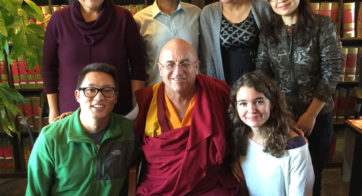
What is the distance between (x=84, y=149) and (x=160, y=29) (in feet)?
2.86

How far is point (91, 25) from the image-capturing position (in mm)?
1736

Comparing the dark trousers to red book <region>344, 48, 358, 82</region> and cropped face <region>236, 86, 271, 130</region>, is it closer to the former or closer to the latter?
cropped face <region>236, 86, 271, 130</region>

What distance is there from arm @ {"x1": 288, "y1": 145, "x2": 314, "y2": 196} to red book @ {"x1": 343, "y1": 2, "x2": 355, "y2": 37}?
2.01 m

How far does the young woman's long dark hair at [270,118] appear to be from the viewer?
4.85 feet

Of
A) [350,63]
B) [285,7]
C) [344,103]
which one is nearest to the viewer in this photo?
[285,7]

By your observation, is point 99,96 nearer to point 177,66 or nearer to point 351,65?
point 177,66

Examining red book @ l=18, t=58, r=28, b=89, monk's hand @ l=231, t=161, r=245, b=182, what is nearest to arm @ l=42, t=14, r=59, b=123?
monk's hand @ l=231, t=161, r=245, b=182

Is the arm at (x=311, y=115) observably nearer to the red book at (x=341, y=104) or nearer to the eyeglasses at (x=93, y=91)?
the eyeglasses at (x=93, y=91)

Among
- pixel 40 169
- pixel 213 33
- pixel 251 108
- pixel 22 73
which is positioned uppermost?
pixel 213 33

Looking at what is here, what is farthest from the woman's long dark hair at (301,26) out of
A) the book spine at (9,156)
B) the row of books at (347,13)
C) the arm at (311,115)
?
the book spine at (9,156)

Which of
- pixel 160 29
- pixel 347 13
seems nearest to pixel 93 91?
pixel 160 29

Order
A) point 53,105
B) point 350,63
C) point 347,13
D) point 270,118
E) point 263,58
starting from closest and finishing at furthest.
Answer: point 270,118 → point 263,58 → point 53,105 → point 347,13 → point 350,63

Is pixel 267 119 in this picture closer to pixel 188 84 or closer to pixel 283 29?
pixel 188 84

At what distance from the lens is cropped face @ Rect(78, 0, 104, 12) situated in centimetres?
172
